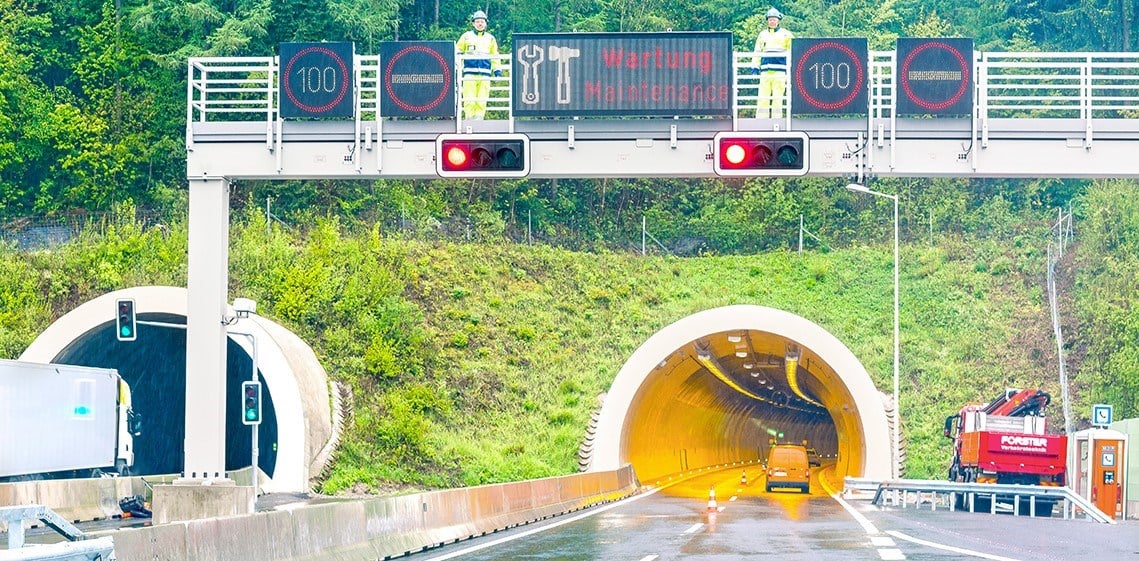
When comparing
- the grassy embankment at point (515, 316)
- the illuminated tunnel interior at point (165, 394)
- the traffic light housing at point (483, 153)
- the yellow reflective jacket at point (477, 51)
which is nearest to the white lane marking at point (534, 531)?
the traffic light housing at point (483, 153)

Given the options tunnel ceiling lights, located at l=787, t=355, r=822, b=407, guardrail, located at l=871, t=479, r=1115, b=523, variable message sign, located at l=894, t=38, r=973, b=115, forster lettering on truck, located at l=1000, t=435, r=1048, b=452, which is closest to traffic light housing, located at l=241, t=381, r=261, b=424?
variable message sign, located at l=894, t=38, r=973, b=115

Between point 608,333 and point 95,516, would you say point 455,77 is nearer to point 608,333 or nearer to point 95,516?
point 95,516

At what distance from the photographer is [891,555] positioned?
777 inches

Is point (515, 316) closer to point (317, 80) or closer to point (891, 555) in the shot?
point (317, 80)

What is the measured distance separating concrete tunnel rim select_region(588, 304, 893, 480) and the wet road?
25.7 ft

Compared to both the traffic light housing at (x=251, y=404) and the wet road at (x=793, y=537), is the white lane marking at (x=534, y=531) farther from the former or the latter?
the traffic light housing at (x=251, y=404)

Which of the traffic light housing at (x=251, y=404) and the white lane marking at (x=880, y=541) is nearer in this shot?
the white lane marking at (x=880, y=541)

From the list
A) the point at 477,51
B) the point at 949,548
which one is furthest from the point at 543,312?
the point at 949,548

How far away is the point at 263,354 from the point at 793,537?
19230 mm

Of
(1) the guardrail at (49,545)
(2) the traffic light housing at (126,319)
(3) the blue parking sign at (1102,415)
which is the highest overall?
(2) the traffic light housing at (126,319)

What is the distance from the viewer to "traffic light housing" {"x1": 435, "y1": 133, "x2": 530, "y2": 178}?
2386cm

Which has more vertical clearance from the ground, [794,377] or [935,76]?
[935,76]

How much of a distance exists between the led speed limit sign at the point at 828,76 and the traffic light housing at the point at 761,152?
0.72 meters

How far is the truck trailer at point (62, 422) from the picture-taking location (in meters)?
33.3
